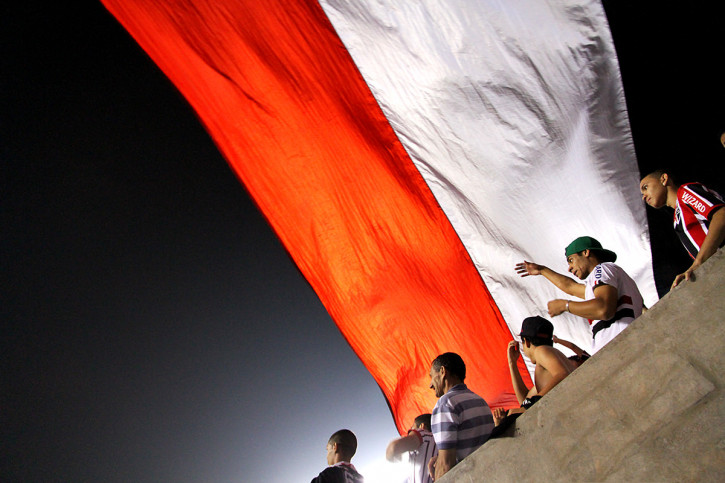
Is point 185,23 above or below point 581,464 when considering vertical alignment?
above

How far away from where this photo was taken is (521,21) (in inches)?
115

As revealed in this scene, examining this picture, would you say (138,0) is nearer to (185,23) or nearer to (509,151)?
(185,23)

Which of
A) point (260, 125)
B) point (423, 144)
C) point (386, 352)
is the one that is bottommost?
point (386, 352)

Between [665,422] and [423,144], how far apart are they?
2.94 meters

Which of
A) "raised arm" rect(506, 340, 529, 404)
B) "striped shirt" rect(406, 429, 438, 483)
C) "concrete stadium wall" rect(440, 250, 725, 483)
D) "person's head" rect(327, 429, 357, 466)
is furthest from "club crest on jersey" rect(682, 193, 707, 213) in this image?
"person's head" rect(327, 429, 357, 466)

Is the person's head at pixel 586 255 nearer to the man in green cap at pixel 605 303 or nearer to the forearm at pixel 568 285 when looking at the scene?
the man in green cap at pixel 605 303

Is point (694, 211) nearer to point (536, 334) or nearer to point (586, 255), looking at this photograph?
point (586, 255)

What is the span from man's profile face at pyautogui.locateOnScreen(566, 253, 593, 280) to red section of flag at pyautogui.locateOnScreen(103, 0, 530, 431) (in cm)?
183

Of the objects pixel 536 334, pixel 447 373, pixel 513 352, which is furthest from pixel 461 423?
pixel 513 352

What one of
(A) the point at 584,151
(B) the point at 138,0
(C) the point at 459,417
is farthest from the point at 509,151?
(B) the point at 138,0

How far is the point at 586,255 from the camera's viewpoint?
2.34 meters

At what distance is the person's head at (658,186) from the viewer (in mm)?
2344

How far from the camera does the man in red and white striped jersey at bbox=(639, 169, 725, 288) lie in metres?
1.85

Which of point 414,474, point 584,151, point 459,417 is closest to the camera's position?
point 459,417
